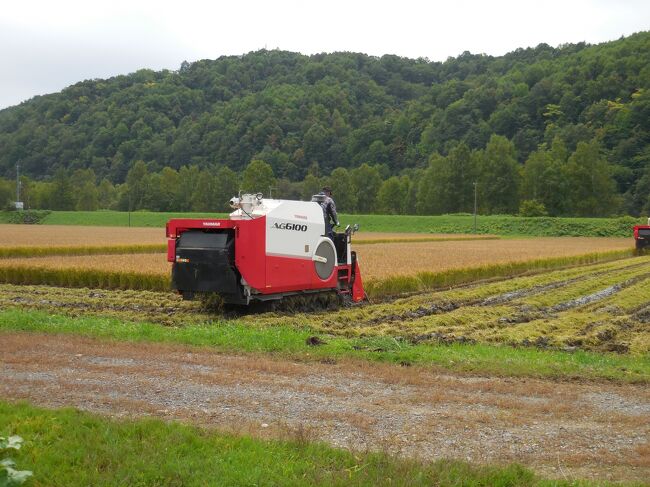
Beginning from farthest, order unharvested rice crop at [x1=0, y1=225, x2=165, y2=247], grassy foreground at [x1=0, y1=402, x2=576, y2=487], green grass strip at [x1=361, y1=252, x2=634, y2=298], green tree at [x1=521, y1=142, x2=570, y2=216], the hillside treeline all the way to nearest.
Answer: green tree at [x1=521, y1=142, x2=570, y2=216] → the hillside treeline → unharvested rice crop at [x1=0, y1=225, x2=165, y2=247] → green grass strip at [x1=361, y1=252, x2=634, y2=298] → grassy foreground at [x1=0, y1=402, x2=576, y2=487]

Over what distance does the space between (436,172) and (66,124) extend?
83.1 meters

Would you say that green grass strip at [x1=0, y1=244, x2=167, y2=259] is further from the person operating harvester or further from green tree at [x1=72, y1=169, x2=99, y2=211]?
green tree at [x1=72, y1=169, x2=99, y2=211]

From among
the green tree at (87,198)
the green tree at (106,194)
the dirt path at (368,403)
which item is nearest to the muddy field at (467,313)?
the dirt path at (368,403)

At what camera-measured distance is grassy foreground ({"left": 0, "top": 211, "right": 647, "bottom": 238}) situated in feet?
248

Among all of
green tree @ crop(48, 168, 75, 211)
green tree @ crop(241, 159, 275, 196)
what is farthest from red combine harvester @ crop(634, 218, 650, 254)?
green tree @ crop(48, 168, 75, 211)

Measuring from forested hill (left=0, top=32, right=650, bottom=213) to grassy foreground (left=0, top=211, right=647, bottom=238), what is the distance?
25677 millimetres

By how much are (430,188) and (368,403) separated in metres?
94.5

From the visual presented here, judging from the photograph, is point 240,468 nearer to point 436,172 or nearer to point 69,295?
point 69,295

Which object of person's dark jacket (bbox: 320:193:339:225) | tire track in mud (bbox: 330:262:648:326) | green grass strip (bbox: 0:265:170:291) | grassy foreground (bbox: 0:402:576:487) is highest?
person's dark jacket (bbox: 320:193:339:225)

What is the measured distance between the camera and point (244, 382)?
897cm

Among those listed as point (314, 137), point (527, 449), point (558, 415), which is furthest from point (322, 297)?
point (314, 137)

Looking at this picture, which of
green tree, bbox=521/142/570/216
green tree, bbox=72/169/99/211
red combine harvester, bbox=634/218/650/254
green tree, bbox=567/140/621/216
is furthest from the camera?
green tree, bbox=72/169/99/211

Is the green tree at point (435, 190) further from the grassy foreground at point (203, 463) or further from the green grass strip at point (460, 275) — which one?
the grassy foreground at point (203, 463)

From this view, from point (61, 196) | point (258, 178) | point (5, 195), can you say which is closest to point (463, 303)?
point (258, 178)
